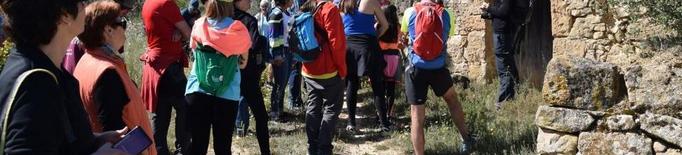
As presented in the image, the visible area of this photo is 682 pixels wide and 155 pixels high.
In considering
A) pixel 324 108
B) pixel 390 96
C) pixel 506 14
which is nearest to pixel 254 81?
pixel 324 108

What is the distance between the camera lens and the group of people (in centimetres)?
234

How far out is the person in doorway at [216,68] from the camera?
4844 mm

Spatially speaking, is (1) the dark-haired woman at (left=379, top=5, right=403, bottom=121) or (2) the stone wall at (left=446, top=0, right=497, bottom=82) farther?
(2) the stone wall at (left=446, top=0, right=497, bottom=82)

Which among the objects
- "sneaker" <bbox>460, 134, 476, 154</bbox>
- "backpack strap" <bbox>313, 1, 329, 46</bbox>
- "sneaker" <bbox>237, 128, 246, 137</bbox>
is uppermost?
"backpack strap" <bbox>313, 1, 329, 46</bbox>

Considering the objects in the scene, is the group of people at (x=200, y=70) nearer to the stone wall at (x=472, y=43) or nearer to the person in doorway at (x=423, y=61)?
the person in doorway at (x=423, y=61)

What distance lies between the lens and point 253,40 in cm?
605

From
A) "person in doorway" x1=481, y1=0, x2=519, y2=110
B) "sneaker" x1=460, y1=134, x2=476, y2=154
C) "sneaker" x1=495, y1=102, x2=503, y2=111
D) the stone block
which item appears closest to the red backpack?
"sneaker" x1=460, y1=134, x2=476, y2=154

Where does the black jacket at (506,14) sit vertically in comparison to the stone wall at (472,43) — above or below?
above

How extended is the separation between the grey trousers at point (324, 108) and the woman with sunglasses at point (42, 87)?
3200mm

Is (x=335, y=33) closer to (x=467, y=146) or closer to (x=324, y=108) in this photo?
(x=324, y=108)

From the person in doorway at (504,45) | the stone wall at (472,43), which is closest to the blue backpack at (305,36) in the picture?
the person in doorway at (504,45)

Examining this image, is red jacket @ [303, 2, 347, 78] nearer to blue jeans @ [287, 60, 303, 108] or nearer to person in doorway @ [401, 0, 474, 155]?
person in doorway @ [401, 0, 474, 155]

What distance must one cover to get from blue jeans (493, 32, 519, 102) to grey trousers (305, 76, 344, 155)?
2.18m

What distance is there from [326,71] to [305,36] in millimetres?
295
